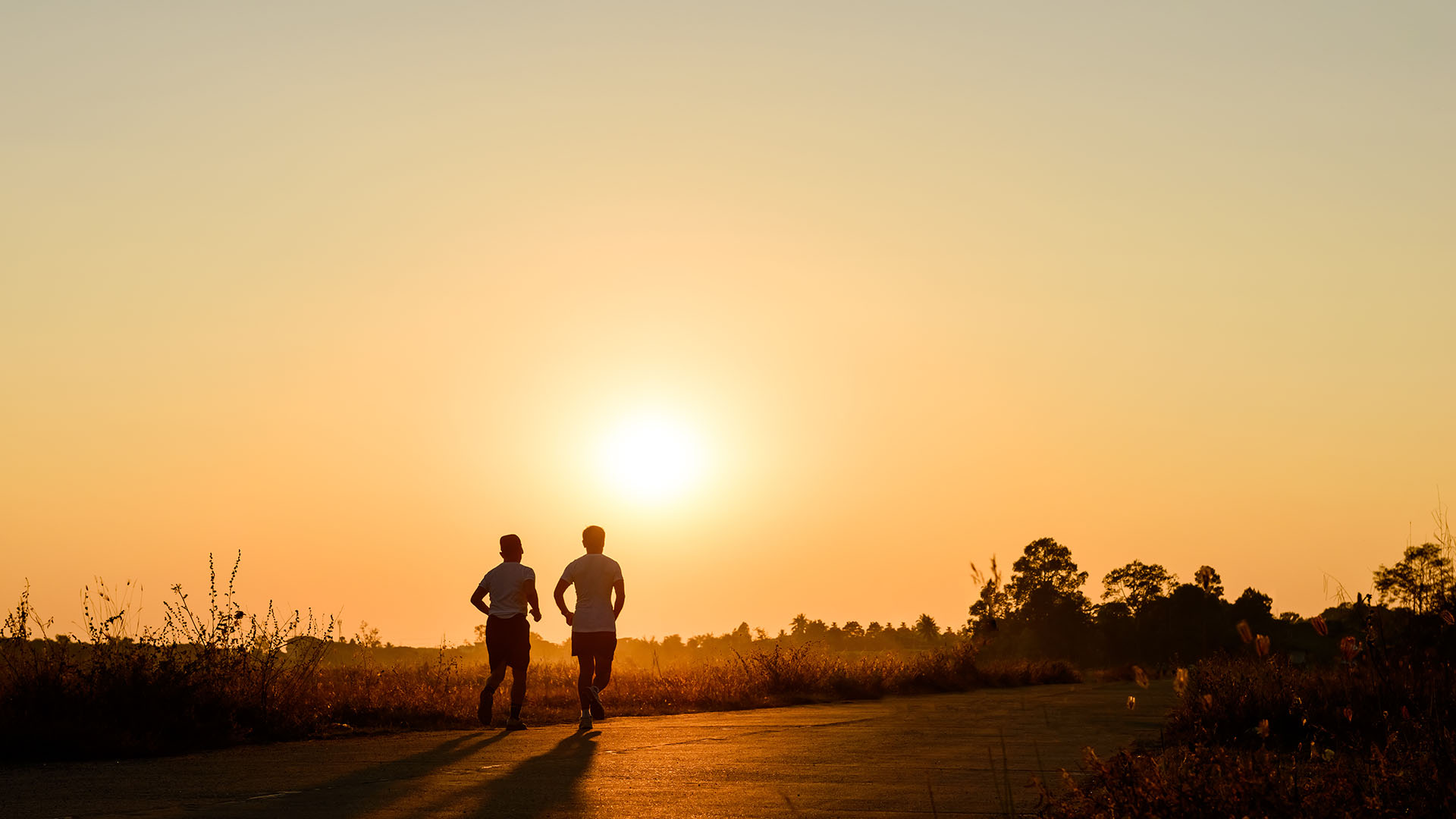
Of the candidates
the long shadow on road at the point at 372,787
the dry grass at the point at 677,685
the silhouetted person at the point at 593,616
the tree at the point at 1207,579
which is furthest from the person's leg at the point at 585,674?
the tree at the point at 1207,579

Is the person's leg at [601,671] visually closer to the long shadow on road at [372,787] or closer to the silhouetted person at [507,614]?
the silhouetted person at [507,614]

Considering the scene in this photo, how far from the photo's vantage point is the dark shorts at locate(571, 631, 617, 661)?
14500 millimetres

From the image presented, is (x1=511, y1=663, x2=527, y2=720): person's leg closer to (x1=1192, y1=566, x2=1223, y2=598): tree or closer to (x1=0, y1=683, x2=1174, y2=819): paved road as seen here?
(x1=0, y1=683, x2=1174, y2=819): paved road

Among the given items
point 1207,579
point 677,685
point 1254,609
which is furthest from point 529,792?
point 1254,609

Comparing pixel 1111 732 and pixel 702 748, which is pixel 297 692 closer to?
pixel 702 748

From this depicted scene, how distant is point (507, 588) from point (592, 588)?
0.98 meters

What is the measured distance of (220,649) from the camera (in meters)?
13.8

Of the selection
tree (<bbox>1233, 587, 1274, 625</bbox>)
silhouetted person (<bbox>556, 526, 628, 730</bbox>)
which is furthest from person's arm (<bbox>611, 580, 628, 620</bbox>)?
tree (<bbox>1233, 587, 1274, 625</bbox>)

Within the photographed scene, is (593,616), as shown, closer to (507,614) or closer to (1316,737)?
(507,614)

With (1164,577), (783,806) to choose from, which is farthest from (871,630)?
(783,806)

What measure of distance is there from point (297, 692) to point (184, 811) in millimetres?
6818

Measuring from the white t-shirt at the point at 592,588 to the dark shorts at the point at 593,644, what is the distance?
0.20 ft

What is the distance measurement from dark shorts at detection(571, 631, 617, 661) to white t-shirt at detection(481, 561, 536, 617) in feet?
2.41

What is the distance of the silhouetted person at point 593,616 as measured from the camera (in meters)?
14.5
